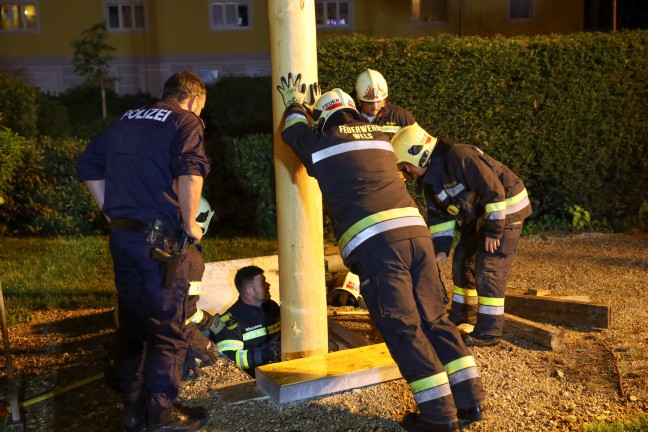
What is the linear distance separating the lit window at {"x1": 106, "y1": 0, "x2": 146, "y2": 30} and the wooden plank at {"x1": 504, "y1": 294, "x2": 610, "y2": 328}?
27.0m

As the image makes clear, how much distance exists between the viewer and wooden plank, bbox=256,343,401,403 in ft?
15.2

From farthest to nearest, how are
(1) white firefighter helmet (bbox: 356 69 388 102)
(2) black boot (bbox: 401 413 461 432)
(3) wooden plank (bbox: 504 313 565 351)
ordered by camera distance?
(1) white firefighter helmet (bbox: 356 69 388 102) → (3) wooden plank (bbox: 504 313 565 351) → (2) black boot (bbox: 401 413 461 432)

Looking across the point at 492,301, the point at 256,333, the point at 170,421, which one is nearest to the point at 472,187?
the point at 492,301

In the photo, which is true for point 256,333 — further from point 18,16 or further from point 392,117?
point 18,16

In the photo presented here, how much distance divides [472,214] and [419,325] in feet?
5.04

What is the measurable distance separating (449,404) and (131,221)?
2.00m

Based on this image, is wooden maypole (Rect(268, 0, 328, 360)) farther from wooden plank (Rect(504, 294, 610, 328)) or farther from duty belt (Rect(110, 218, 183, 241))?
wooden plank (Rect(504, 294, 610, 328))

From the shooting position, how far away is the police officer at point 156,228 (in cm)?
430

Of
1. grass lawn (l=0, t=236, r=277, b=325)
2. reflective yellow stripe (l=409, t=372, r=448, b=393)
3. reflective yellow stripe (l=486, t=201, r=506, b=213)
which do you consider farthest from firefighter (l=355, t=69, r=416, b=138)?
grass lawn (l=0, t=236, r=277, b=325)

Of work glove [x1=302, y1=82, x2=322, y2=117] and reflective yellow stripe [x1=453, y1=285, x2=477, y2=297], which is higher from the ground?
work glove [x1=302, y1=82, x2=322, y2=117]

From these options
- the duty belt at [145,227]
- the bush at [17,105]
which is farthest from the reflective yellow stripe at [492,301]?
the bush at [17,105]

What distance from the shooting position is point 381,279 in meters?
4.29

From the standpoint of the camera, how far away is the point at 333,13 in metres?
29.9

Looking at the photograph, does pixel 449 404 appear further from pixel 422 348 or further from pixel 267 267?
pixel 267 267
